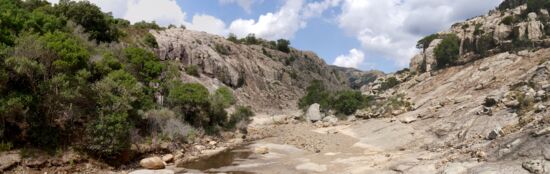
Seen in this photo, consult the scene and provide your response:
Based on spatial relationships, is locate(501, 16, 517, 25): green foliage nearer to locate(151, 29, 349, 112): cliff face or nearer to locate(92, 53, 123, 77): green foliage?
locate(151, 29, 349, 112): cliff face

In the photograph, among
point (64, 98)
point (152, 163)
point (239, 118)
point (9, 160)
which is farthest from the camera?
point (239, 118)

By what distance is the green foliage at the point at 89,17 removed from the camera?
163 ft

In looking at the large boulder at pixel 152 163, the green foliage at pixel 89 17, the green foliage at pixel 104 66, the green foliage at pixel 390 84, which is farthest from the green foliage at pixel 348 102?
the large boulder at pixel 152 163

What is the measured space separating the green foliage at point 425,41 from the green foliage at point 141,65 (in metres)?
67.3

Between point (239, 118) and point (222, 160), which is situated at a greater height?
point (239, 118)

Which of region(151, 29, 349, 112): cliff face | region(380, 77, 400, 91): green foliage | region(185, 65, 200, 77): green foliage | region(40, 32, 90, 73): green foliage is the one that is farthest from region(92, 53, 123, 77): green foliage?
region(380, 77, 400, 91): green foliage

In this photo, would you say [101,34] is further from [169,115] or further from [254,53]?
[254,53]

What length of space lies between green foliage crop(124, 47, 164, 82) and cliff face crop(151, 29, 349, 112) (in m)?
21.6

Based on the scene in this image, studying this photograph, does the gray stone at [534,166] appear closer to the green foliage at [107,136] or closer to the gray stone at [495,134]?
the gray stone at [495,134]

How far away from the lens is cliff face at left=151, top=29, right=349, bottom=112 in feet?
239

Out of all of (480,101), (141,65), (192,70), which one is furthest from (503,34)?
(141,65)

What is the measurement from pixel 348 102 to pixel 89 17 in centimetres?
3881

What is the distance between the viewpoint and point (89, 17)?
51.3 meters

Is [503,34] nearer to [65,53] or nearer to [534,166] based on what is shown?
[534,166]
